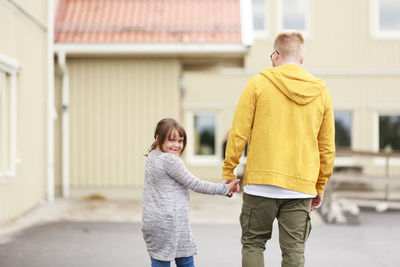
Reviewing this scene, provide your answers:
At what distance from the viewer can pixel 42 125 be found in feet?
35.1

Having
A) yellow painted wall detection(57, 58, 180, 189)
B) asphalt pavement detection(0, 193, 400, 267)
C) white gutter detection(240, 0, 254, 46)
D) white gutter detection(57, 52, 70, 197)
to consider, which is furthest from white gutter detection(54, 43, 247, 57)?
asphalt pavement detection(0, 193, 400, 267)

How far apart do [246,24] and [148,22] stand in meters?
1.99

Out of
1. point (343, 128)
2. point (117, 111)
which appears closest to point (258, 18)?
point (343, 128)

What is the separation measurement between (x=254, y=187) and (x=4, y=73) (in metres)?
5.94

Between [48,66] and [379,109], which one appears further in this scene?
[379,109]

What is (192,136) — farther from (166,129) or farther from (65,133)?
(166,129)

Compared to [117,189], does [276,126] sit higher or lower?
higher

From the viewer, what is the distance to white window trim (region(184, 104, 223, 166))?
16703mm

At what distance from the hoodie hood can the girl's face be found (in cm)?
67

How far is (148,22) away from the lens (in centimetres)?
1259

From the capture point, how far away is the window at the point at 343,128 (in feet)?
54.8

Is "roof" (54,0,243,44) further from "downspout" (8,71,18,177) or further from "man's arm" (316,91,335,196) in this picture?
"man's arm" (316,91,335,196)

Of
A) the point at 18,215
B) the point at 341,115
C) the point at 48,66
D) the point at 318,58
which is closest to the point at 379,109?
the point at 341,115

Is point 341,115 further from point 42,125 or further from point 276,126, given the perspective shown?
point 276,126
